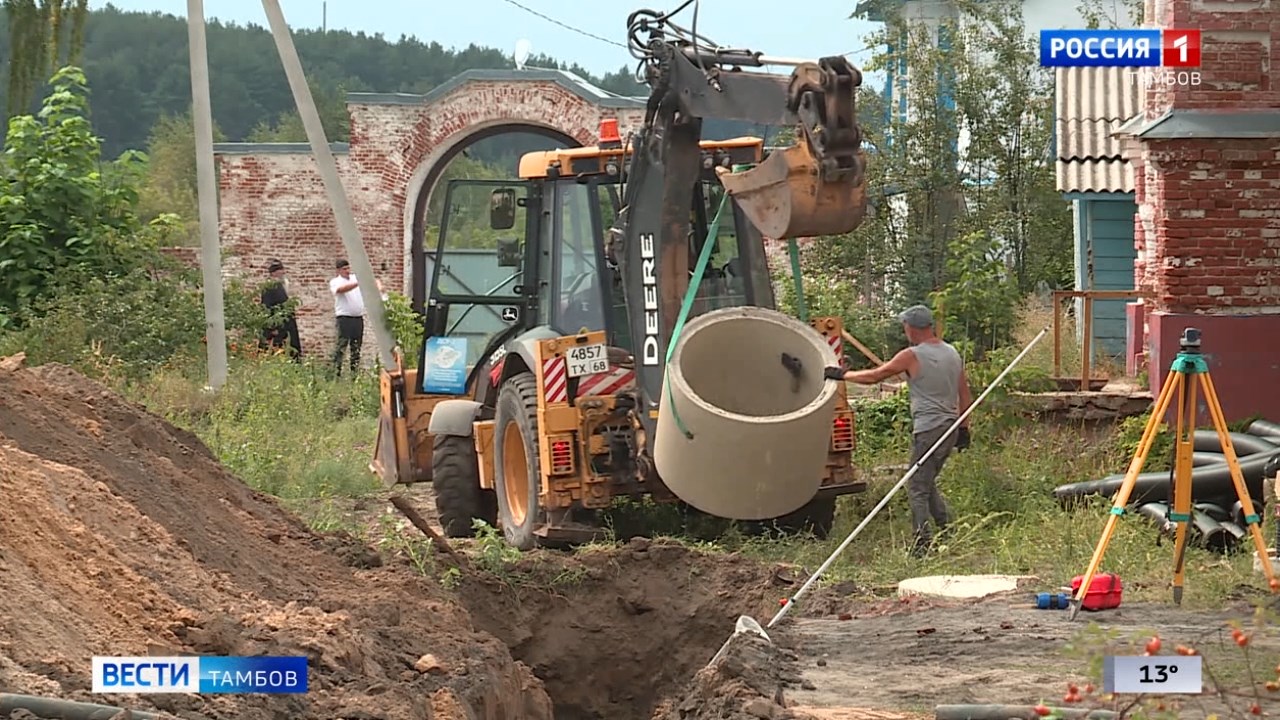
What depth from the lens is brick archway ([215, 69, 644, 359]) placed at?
3114 centimetres

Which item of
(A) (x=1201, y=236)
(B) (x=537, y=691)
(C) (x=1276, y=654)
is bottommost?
(B) (x=537, y=691)

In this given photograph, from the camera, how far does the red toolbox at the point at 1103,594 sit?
9.36m

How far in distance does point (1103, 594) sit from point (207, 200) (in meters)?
14.6

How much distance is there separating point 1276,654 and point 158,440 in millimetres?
6466

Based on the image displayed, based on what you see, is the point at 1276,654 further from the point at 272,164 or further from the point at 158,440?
the point at 272,164

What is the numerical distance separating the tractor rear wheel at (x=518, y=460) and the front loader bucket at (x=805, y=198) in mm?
2898

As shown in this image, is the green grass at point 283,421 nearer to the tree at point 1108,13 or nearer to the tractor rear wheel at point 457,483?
the tractor rear wheel at point 457,483

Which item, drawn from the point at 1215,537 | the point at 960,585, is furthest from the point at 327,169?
the point at 1215,537

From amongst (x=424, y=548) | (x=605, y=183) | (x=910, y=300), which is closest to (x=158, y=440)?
(x=424, y=548)

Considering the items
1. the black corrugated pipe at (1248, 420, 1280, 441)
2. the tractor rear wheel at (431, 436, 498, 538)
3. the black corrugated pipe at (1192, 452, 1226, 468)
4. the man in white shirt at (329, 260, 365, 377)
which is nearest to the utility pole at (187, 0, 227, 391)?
the man in white shirt at (329, 260, 365, 377)

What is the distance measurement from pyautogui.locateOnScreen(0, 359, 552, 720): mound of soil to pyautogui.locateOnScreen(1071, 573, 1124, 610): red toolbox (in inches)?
116

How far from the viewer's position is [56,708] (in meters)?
5.56

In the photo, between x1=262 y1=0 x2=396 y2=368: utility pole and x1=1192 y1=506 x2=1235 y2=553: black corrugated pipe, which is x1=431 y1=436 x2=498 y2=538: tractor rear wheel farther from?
x1=262 y1=0 x2=396 y2=368: utility pole

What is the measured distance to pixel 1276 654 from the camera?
7863 mm
